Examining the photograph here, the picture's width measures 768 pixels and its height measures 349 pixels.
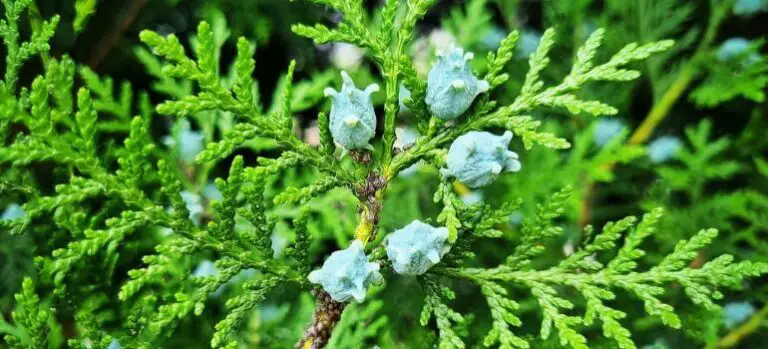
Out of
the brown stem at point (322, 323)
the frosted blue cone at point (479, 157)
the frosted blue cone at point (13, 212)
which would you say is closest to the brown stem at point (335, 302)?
the brown stem at point (322, 323)

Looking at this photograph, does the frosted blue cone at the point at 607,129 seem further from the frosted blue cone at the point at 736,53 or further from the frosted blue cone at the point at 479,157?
the frosted blue cone at the point at 479,157

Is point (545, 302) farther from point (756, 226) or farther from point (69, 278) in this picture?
point (756, 226)

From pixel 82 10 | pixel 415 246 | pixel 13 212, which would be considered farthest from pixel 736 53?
pixel 13 212

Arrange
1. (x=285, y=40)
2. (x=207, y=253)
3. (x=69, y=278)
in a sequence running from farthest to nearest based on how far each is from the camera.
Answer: (x=285, y=40), (x=207, y=253), (x=69, y=278)

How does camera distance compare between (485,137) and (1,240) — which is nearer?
(485,137)

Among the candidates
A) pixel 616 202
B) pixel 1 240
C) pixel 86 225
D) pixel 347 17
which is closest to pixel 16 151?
pixel 86 225
